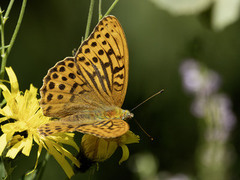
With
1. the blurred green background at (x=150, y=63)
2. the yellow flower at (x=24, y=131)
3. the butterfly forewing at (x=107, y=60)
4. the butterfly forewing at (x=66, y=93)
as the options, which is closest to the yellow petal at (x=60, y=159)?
the yellow flower at (x=24, y=131)

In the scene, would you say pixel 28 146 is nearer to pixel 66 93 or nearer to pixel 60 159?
pixel 60 159

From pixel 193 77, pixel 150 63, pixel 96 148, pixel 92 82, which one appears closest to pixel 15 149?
pixel 96 148

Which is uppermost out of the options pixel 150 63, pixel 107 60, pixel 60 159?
pixel 107 60

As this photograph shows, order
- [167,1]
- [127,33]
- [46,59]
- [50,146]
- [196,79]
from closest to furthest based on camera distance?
1. [50,146]
2. [167,1]
3. [196,79]
4. [46,59]
5. [127,33]

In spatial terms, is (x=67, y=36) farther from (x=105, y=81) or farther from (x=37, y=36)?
(x=105, y=81)

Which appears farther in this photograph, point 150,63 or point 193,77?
point 150,63

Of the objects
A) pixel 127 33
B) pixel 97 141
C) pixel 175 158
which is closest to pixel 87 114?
pixel 97 141

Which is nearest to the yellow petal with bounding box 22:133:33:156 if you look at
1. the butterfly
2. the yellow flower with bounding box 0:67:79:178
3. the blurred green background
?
the yellow flower with bounding box 0:67:79:178

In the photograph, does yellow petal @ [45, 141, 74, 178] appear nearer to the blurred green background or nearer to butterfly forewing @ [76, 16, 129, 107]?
butterfly forewing @ [76, 16, 129, 107]
